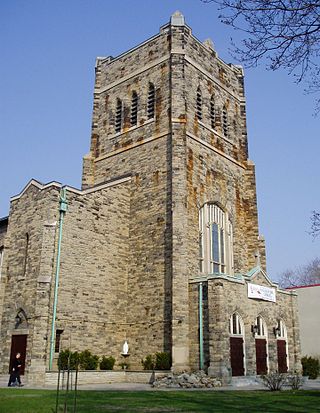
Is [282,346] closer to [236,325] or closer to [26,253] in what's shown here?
[236,325]

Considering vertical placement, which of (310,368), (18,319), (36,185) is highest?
(36,185)

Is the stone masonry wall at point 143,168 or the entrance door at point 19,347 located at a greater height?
the stone masonry wall at point 143,168

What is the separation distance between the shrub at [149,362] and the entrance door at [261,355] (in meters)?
5.30

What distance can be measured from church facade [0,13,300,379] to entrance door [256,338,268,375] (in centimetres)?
9

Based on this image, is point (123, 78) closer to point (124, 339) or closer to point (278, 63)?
point (124, 339)

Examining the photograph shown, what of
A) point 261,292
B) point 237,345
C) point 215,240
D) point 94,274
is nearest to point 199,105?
point 215,240

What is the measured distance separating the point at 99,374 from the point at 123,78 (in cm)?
1973

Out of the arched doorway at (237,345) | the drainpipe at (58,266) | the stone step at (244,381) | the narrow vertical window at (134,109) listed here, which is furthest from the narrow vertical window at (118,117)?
the stone step at (244,381)

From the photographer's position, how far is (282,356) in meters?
25.3

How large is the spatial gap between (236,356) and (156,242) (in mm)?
7182

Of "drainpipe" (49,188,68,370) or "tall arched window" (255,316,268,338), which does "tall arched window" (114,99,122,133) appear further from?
"tall arched window" (255,316,268,338)

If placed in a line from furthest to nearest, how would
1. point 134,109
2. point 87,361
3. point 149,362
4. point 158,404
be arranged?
point 134,109 < point 149,362 < point 87,361 < point 158,404

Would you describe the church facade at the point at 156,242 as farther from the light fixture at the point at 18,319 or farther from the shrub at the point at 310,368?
the shrub at the point at 310,368

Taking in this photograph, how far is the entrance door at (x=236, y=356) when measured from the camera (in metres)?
21.2
